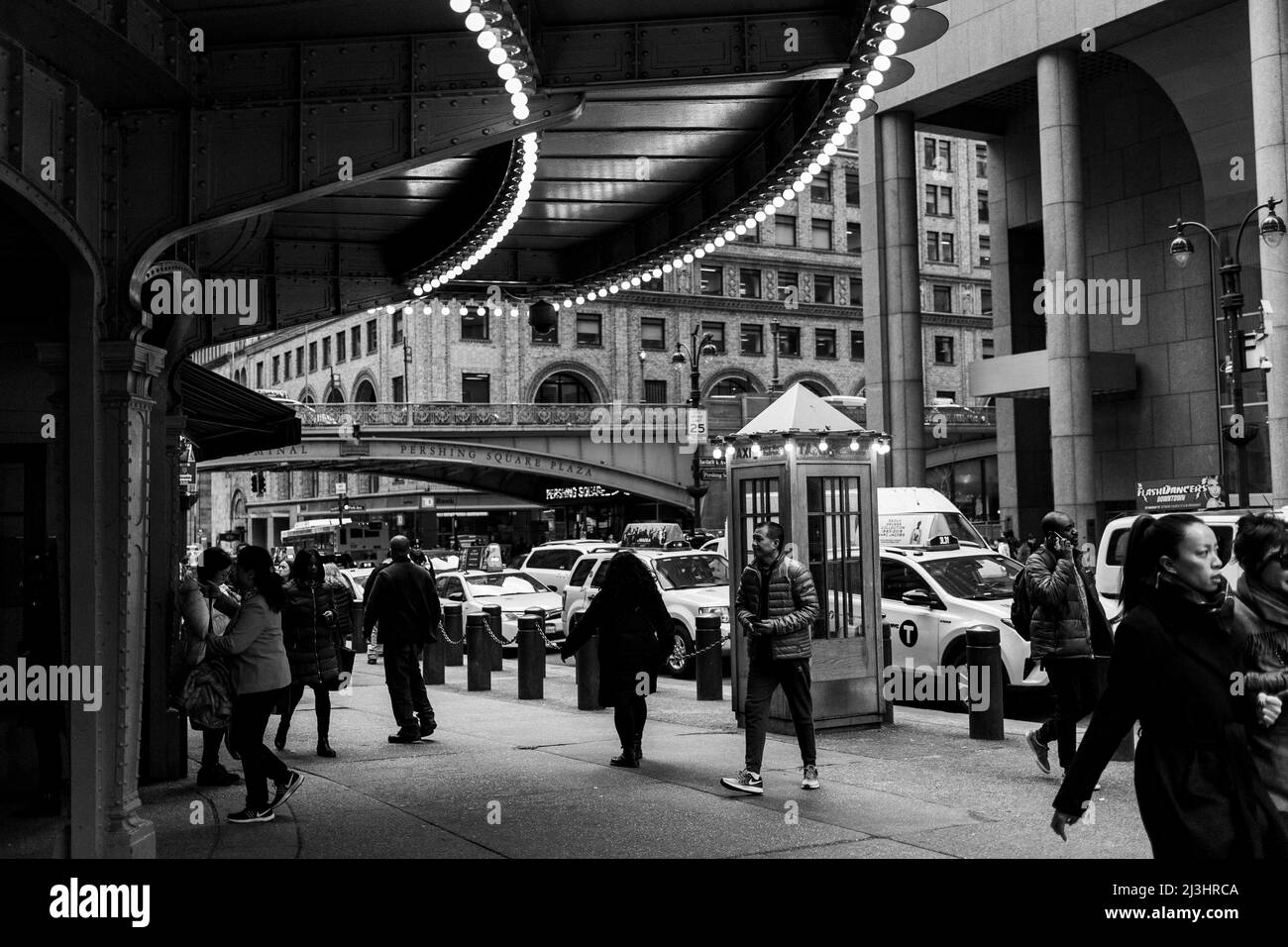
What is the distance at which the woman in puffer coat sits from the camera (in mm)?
11250

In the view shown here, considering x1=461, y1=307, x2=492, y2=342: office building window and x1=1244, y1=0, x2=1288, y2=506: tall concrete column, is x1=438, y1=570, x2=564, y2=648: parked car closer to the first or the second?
x1=1244, y1=0, x2=1288, y2=506: tall concrete column

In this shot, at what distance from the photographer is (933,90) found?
120ft

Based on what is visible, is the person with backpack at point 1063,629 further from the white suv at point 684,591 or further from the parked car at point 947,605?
the white suv at point 684,591

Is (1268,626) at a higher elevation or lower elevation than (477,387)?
lower

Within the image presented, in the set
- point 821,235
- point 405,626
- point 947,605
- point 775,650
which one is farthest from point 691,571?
point 821,235

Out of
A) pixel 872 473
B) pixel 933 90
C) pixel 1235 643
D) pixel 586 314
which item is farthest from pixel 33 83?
pixel 586 314

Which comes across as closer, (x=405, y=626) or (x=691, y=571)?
(x=405, y=626)

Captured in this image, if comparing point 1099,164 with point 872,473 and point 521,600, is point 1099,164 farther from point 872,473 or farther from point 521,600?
point 872,473

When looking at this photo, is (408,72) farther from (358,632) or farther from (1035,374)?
(1035,374)

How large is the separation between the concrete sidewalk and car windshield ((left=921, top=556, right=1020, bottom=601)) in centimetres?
224

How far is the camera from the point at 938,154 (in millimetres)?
77688

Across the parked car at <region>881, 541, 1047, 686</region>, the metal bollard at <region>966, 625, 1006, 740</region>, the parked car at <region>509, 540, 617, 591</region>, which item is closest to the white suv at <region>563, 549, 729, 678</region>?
the parked car at <region>881, 541, 1047, 686</region>

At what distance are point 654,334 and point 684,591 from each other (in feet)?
172

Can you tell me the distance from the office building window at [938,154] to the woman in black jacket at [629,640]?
235 feet
